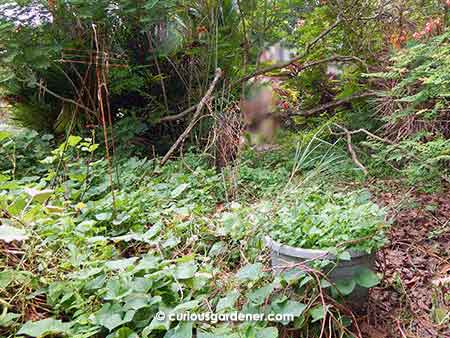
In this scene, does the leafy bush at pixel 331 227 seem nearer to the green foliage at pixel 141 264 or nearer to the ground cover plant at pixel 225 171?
the ground cover plant at pixel 225 171

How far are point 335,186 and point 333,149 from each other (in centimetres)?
70

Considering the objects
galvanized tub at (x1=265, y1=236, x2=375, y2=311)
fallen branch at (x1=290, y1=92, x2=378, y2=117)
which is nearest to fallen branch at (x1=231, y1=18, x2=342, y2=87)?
fallen branch at (x1=290, y1=92, x2=378, y2=117)

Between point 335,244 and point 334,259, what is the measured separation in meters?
0.05

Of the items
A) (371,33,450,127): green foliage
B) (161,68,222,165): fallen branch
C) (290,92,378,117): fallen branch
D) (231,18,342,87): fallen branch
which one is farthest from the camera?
(231,18,342,87): fallen branch

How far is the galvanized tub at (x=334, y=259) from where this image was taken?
133cm

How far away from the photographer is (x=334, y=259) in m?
1.31

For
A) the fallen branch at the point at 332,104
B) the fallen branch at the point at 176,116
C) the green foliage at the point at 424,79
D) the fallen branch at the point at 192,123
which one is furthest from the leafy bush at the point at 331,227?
the fallen branch at the point at 176,116

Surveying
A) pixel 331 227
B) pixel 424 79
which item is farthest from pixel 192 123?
pixel 331 227

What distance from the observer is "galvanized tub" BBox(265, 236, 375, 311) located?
1325mm

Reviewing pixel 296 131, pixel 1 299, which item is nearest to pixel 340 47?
pixel 296 131

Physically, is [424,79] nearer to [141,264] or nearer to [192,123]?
[192,123]

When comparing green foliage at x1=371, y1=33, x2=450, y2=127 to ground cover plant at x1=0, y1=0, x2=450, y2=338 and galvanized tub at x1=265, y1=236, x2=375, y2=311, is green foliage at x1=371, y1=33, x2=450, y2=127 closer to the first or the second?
ground cover plant at x1=0, y1=0, x2=450, y2=338

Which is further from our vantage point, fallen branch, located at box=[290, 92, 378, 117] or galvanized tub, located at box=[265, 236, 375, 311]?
fallen branch, located at box=[290, 92, 378, 117]

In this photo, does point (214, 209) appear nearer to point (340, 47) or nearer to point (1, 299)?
point (1, 299)
